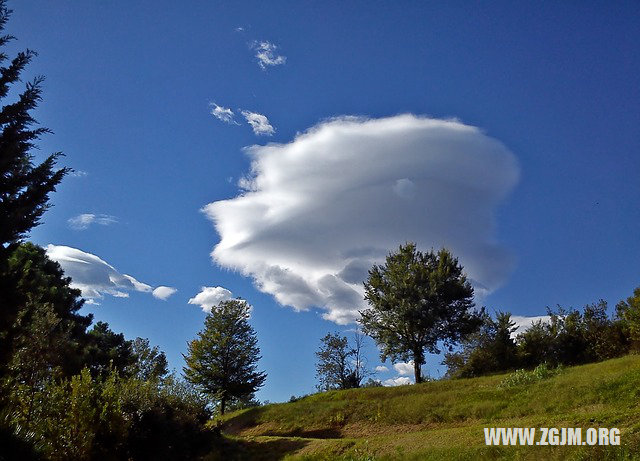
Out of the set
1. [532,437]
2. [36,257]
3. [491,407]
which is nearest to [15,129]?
[532,437]

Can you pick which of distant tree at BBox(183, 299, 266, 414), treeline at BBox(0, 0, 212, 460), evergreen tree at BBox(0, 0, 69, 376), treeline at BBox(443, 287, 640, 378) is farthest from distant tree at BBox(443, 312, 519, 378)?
evergreen tree at BBox(0, 0, 69, 376)

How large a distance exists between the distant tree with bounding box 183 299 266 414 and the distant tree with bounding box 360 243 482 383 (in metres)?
13.4

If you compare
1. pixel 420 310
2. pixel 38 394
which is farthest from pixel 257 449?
pixel 420 310

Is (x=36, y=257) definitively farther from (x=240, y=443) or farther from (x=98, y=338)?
(x=240, y=443)

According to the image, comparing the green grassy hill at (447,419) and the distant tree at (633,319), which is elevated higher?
the distant tree at (633,319)

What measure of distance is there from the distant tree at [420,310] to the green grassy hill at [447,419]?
1194 cm

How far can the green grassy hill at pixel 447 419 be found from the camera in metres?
15.5

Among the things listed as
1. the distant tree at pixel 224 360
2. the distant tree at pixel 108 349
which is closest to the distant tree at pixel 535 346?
the distant tree at pixel 224 360

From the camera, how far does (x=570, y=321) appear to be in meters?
46.2

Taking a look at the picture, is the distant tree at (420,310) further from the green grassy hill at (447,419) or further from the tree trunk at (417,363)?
the green grassy hill at (447,419)

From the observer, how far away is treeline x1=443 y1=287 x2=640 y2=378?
41344 millimetres

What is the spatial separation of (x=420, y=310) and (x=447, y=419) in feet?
75.9

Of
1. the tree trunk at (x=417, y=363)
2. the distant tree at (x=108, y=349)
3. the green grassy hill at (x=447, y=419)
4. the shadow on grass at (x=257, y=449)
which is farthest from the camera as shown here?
the tree trunk at (x=417, y=363)

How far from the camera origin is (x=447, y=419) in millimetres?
24609
